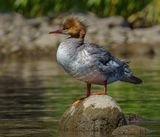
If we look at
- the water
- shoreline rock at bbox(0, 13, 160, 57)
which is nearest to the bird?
the water

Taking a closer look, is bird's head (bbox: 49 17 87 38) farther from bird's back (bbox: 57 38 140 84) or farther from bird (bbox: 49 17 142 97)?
bird's back (bbox: 57 38 140 84)

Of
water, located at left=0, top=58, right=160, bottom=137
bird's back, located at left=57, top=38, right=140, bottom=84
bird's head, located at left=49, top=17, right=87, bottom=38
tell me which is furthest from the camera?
water, located at left=0, top=58, right=160, bottom=137

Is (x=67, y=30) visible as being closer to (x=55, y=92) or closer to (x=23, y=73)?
(x=55, y=92)

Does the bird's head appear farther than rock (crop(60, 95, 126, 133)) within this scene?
Yes

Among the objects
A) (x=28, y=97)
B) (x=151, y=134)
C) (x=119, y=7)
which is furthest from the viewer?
(x=119, y=7)

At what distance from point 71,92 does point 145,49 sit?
54.0 ft

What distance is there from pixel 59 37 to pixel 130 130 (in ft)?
75.2

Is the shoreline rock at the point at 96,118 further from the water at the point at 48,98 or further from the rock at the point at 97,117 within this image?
the water at the point at 48,98

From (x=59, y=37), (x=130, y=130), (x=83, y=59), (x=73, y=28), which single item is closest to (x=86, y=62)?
(x=83, y=59)

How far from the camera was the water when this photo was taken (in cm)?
1387

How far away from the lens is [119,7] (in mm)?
39312

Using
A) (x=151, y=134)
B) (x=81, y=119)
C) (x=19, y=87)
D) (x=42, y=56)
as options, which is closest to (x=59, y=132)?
(x=81, y=119)

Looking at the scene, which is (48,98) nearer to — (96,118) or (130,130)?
(96,118)

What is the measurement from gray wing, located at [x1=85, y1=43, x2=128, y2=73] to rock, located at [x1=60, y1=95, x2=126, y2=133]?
45cm
